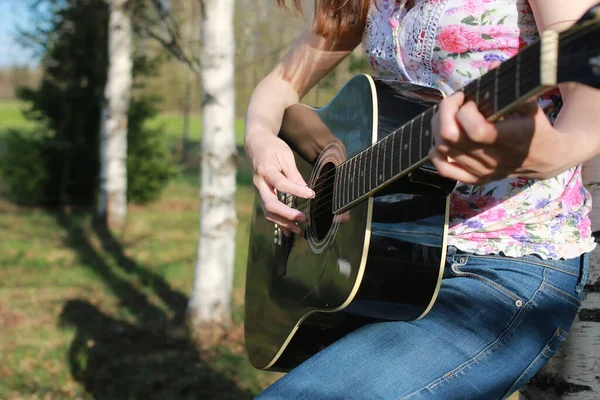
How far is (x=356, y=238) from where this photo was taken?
1562 mm

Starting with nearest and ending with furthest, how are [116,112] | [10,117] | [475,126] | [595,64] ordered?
[595,64] < [475,126] < [116,112] < [10,117]

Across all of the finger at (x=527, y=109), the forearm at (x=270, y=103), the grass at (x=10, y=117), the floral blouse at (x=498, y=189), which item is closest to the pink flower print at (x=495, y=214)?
the floral blouse at (x=498, y=189)

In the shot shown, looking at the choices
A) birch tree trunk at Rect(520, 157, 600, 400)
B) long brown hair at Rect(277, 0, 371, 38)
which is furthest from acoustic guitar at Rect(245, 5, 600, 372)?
birch tree trunk at Rect(520, 157, 600, 400)

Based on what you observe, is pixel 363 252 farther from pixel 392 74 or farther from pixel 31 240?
pixel 31 240

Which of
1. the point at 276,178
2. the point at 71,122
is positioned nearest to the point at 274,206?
the point at 276,178

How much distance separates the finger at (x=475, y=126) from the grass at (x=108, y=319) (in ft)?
10.3

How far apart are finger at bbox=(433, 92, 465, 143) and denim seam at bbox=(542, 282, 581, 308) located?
1.68 ft

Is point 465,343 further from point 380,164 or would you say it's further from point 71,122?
point 71,122

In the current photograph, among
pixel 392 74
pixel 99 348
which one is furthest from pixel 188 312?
pixel 392 74

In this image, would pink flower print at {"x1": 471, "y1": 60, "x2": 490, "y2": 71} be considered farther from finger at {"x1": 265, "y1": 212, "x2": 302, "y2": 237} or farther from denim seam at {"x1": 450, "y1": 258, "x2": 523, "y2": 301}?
finger at {"x1": 265, "y1": 212, "x2": 302, "y2": 237}

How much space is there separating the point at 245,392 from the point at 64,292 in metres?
2.63

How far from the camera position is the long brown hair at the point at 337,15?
1892mm

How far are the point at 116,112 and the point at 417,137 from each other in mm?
7687

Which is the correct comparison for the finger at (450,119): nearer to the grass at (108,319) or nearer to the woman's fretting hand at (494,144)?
the woman's fretting hand at (494,144)
